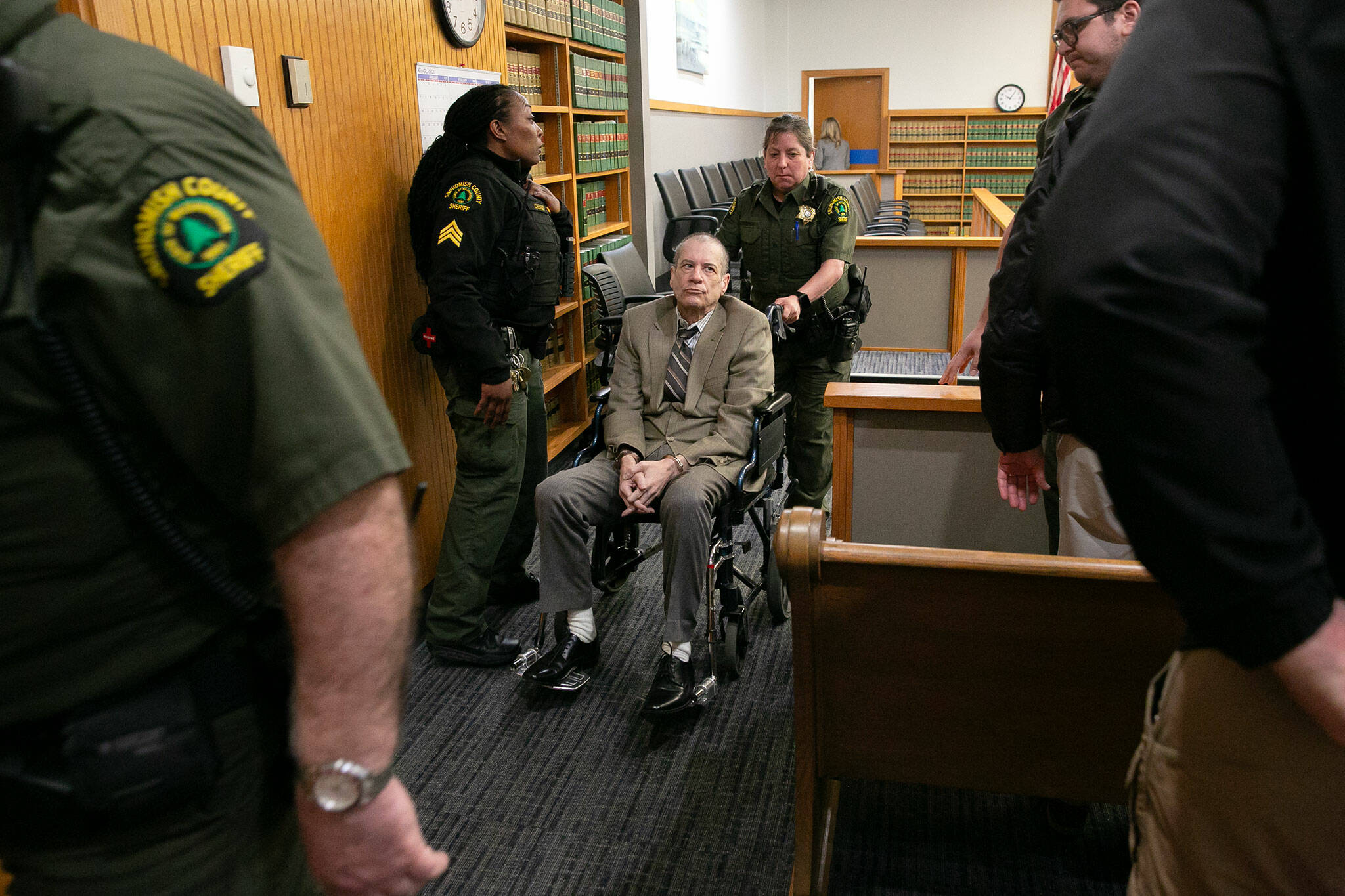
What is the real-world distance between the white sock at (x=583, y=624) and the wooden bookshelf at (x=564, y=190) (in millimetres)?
1649

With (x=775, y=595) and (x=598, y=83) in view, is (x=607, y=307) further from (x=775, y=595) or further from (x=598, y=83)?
(x=598, y=83)

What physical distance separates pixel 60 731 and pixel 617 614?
7.37 feet

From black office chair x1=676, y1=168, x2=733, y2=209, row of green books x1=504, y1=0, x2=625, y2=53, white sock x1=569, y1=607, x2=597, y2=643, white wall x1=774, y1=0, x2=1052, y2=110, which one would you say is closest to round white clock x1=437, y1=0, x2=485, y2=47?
row of green books x1=504, y1=0, x2=625, y2=53

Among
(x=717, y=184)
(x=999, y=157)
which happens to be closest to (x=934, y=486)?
(x=717, y=184)

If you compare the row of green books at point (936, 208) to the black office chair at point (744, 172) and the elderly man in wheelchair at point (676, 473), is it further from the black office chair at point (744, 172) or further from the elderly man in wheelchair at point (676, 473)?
the elderly man in wheelchair at point (676, 473)

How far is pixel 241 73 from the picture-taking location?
2.02 metres

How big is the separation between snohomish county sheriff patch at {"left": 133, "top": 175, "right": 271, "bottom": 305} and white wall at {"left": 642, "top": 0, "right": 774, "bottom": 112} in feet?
18.3

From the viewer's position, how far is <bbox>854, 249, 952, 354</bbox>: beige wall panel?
16.4ft

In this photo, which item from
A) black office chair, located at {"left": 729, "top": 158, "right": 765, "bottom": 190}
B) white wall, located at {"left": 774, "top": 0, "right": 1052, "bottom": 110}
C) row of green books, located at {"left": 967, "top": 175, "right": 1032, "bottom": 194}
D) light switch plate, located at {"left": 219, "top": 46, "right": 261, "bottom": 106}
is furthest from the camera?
row of green books, located at {"left": 967, "top": 175, "right": 1032, "bottom": 194}

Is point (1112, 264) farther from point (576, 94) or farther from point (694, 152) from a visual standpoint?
point (694, 152)

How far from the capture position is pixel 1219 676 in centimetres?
A: 67

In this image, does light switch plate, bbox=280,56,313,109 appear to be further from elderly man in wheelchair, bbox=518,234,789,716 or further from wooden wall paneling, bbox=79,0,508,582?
elderly man in wheelchair, bbox=518,234,789,716

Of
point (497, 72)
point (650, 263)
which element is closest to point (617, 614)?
point (497, 72)

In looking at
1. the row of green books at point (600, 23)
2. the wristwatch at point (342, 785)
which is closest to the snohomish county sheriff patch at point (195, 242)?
the wristwatch at point (342, 785)
